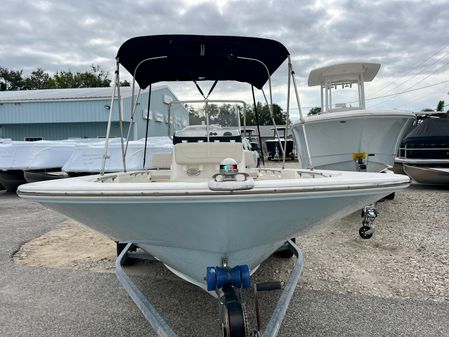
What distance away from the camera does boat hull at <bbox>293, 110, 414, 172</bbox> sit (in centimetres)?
598

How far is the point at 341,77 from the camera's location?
7.83 meters

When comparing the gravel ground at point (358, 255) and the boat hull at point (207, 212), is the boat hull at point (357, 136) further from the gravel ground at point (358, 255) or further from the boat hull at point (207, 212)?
the boat hull at point (207, 212)

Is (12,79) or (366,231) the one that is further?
(12,79)

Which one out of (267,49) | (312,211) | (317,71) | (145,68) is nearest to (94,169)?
(145,68)

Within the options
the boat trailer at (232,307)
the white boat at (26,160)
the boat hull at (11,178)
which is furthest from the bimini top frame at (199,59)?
the boat hull at (11,178)

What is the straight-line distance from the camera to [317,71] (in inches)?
302

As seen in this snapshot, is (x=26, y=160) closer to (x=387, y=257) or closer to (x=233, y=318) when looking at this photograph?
(x=387, y=257)

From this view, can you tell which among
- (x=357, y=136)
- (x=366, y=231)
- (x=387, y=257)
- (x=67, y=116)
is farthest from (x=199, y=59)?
(x=67, y=116)

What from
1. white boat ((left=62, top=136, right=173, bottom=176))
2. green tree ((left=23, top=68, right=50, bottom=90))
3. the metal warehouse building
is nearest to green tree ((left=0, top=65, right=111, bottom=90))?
green tree ((left=23, top=68, right=50, bottom=90))

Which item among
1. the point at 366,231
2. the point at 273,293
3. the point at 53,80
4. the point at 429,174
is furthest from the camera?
the point at 53,80

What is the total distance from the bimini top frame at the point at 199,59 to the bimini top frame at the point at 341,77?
11.4 feet

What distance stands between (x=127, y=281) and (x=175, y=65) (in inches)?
102

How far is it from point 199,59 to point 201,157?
1164mm

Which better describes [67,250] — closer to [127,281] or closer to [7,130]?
[127,281]
